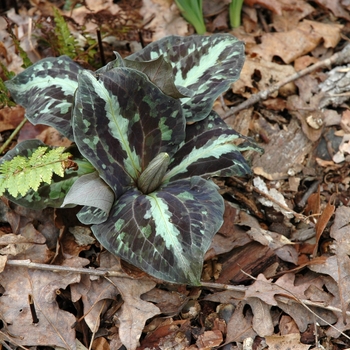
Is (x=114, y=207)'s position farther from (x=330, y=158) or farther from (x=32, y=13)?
(x=32, y=13)

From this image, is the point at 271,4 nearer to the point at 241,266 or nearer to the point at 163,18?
the point at 163,18

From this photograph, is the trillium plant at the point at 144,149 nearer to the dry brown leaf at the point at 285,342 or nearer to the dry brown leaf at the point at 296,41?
the dry brown leaf at the point at 285,342

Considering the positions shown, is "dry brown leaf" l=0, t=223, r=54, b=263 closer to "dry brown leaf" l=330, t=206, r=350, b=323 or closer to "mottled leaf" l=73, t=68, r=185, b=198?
"mottled leaf" l=73, t=68, r=185, b=198

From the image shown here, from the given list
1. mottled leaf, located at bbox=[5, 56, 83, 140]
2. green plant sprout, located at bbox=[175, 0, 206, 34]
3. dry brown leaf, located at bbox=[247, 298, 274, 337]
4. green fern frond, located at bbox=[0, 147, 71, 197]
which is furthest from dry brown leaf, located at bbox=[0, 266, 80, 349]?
green plant sprout, located at bbox=[175, 0, 206, 34]

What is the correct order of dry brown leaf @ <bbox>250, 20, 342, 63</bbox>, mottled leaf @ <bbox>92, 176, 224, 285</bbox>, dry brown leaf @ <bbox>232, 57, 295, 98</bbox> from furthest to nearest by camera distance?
dry brown leaf @ <bbox>250, 20, 342, 63</bbox>, dry brown leaf @ <bbox>232, 57, 295, 98</bbox>, mottled leaf @ <bbox>92, 176, 224, 285</bbox>

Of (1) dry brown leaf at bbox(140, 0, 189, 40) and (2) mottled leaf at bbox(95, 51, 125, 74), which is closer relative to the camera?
(2) mottled leaf at bbox(95, 51, 125, 74)
